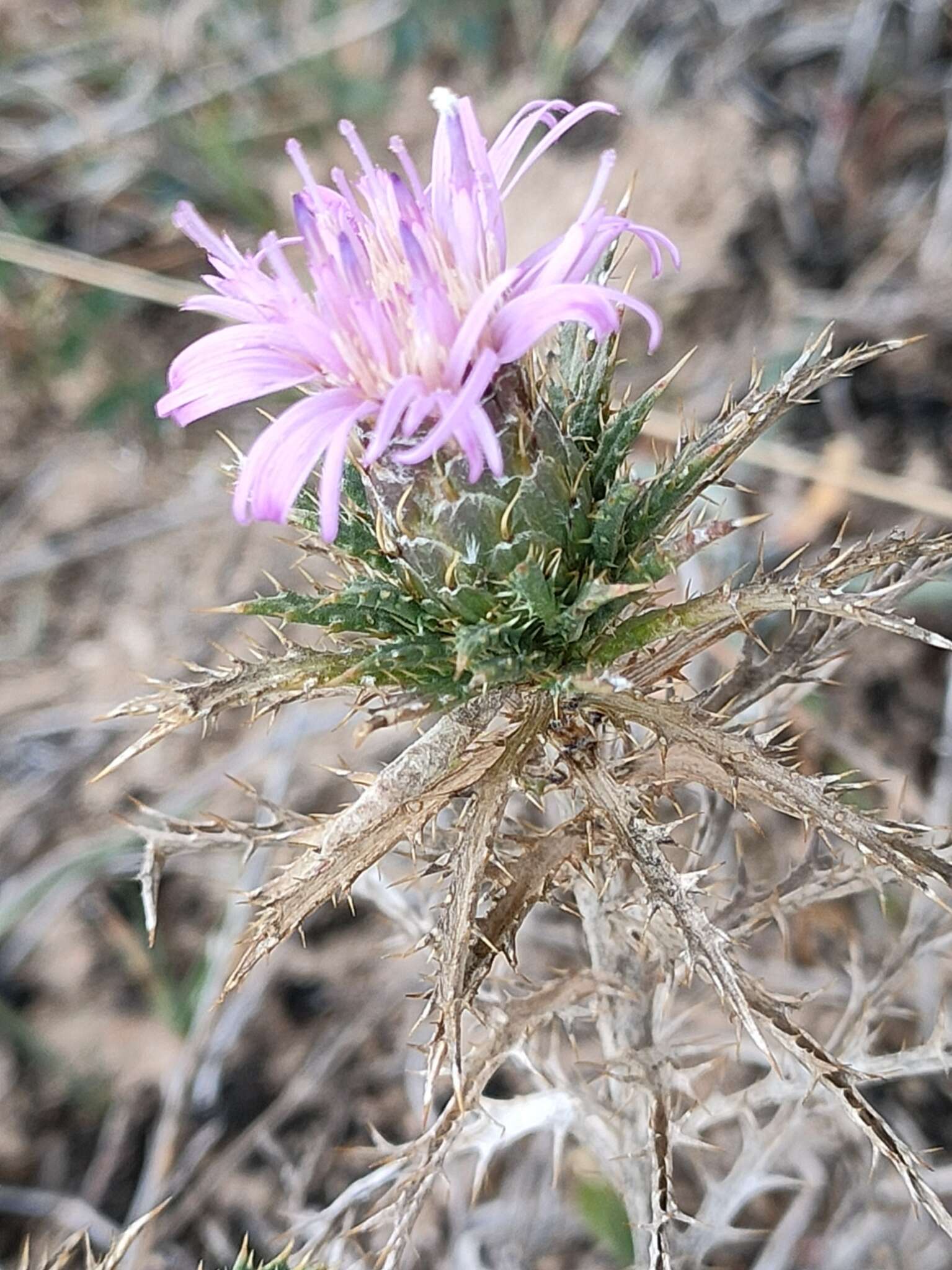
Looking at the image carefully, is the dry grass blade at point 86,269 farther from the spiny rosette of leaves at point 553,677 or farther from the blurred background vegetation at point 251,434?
the spiny rosette of leaves at point 553,677

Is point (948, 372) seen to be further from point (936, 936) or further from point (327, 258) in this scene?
point (327, 258)

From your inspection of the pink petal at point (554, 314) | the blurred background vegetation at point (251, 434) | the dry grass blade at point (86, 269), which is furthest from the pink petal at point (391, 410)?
the dry grass blade at point (86, 269)

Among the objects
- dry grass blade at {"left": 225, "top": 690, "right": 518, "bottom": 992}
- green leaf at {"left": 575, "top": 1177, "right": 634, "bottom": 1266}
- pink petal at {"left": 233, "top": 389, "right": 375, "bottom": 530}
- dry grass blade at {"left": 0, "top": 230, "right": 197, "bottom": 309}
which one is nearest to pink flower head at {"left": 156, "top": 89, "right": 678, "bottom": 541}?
pink petal at {"left": 233, "top": 389, "right": 375, "bottom": 530}

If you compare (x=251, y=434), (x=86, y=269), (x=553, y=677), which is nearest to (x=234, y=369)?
(x=553, y=677)

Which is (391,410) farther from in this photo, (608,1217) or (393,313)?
(608,1217)

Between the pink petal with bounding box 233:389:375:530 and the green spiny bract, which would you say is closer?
the pink petal with bounding box 233:389:375:530

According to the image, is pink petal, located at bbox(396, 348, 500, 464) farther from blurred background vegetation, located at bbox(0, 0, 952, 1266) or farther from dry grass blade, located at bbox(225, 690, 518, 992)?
blurred background vegetation, located at bbox(0, 0, 952, 1266)

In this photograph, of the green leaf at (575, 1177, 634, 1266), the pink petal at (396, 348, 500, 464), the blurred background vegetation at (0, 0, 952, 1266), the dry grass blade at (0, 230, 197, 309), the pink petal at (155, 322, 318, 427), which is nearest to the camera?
the pink petal at (396, 348, 500, 464)
